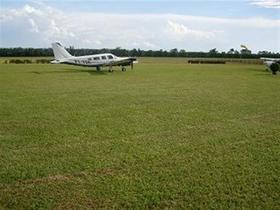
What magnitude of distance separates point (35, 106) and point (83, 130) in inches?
171

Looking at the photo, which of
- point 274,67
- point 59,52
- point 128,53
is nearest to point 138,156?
point 274,67

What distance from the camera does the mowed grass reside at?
497 cm

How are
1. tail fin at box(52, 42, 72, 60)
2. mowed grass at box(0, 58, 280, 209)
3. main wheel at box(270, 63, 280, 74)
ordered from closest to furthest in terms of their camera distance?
mowed grass at box(0, 58, 280, 209) → main wheel at box(270, 63, 280, 74) → tail fin at box(52, 42, 72, 60)

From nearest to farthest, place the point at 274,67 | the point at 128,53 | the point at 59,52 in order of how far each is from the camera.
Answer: the point at 274,67, the point at 59,52, the point at 128,53

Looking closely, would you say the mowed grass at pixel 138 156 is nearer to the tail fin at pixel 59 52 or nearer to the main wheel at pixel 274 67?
the main wheel at pixel 274 67

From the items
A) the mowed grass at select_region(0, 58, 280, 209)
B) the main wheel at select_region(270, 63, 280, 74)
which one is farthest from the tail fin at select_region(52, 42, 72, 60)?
the mowed grass at select_region(0, 58, 280, 209)

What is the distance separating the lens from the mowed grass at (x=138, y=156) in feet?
16.3

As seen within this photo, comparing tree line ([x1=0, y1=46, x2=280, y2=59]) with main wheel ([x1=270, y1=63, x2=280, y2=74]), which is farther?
tree line ([x1=0, y1=46, x2=280, y2=59])

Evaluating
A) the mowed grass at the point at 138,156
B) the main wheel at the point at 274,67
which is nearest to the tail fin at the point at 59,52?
the main wheel at the point at 274,67

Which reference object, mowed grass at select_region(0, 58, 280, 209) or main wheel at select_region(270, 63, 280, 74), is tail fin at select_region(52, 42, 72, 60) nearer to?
main wheel at select_region(270, 63, 280, 74)

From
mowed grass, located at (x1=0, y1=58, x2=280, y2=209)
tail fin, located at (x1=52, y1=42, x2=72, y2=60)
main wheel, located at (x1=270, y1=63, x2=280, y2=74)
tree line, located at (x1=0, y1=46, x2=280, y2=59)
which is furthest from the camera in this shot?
tree line, located at (x1=0, y1=46, x2=280, y2=59)

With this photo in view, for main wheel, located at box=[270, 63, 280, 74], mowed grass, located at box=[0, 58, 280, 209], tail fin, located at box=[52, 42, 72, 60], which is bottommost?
mowed grass, located at box=[0, 58, 280, 209]

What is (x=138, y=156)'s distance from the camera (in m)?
6.81

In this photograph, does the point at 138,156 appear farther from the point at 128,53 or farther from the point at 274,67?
the point at 128,53
